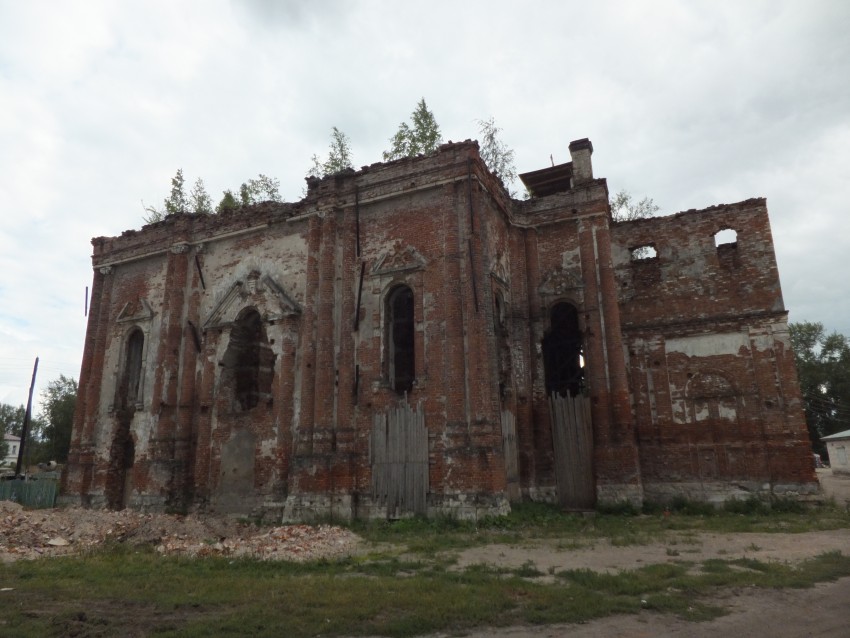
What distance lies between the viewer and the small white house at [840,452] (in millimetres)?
34531

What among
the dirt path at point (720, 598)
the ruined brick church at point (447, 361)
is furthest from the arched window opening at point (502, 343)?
the dirt path at point (720, 598)

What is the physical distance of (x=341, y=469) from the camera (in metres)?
13.8

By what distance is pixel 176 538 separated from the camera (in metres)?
10.6

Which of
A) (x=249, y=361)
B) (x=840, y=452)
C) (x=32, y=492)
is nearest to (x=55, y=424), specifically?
(x=32, y=492)

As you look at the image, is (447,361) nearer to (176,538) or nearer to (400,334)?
(400,334)

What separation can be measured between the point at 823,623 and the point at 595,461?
371 inches

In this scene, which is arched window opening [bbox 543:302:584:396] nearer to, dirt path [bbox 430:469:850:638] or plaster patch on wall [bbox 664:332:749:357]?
plaster patch on wall [bbox 664:332:749:357]

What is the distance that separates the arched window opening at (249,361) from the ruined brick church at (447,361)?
0.20 ft

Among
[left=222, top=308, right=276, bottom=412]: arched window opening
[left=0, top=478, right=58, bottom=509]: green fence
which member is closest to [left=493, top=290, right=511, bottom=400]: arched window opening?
[left=222, top=308, right=276, bottom=412]: arched window opening

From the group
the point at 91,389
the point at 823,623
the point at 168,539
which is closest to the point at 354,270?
the point at 168,539

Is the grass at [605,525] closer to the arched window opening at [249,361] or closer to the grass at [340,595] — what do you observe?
the grass at [340,595]

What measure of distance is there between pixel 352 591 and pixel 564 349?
1140 cm

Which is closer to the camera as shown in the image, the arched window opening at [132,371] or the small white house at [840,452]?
the arched window opening at [132,371]

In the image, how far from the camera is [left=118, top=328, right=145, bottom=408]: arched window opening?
18234 mm
